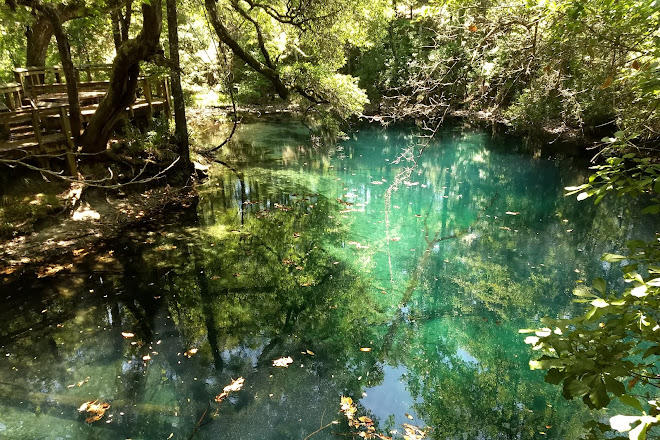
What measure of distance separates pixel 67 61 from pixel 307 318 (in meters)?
8.38

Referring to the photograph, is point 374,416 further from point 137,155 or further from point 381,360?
point 137,155

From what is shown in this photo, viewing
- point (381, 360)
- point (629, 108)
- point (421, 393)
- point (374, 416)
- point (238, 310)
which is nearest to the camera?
point (374, 416)

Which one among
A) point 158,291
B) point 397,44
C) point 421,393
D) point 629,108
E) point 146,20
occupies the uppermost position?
point 397,44

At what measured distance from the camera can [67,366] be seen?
568 cm

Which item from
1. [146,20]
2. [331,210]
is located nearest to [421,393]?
[331,210]

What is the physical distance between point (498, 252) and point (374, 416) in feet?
18.9

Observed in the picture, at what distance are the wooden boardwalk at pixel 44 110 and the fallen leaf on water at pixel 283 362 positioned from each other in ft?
21.1

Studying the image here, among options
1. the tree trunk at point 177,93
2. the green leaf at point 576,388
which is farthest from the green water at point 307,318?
the green leaf at point 576,388

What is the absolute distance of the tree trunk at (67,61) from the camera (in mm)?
9070

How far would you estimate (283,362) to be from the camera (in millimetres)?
5949

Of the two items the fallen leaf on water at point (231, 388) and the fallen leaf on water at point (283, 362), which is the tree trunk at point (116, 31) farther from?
the fallen leaf on water at point (231, 388)

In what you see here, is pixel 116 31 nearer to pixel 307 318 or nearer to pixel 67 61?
pixel 67 61

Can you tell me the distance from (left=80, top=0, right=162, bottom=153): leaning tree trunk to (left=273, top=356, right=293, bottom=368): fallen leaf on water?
7.96 metres

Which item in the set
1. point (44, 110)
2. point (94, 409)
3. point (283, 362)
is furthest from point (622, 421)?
point (44, 110)
